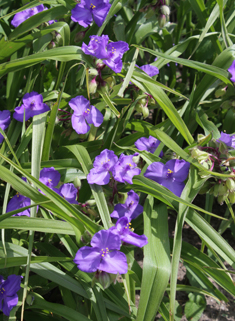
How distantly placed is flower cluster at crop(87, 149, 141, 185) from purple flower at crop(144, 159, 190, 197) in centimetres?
8

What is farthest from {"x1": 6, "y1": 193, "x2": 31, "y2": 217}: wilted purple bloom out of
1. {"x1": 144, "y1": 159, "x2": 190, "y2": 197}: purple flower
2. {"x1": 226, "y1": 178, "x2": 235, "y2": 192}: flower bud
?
{"x1": 226, "y1": 178, "x2": 235, "y2": 192}: flower bud

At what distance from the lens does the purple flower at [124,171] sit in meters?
0.84

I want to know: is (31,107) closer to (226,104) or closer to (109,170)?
(109,170)

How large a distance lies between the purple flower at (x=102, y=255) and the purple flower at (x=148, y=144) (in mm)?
412

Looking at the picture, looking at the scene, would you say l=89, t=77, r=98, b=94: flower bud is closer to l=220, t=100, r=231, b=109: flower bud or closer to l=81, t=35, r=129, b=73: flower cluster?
l=81, t=35, r=129, b=73: flower cluster

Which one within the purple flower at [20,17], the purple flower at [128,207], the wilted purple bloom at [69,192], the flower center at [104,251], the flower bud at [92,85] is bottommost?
the purple flower at [128,207]

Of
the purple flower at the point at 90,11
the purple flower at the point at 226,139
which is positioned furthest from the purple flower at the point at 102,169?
the purple flower at the point at 90,11

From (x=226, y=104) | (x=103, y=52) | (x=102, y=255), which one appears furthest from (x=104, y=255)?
(x=226, y=104)

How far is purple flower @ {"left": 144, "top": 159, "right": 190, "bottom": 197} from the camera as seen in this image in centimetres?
91

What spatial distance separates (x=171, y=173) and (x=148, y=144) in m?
0.18

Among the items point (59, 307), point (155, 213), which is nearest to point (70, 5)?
point (155, 213)

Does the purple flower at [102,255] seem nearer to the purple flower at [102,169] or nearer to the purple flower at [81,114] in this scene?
the purple flower at [102,169]

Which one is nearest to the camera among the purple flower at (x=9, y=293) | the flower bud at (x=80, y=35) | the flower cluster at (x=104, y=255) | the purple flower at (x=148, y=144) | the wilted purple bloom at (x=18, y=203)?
the flower cluster at (x=104, y=255)

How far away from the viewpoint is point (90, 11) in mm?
1043
